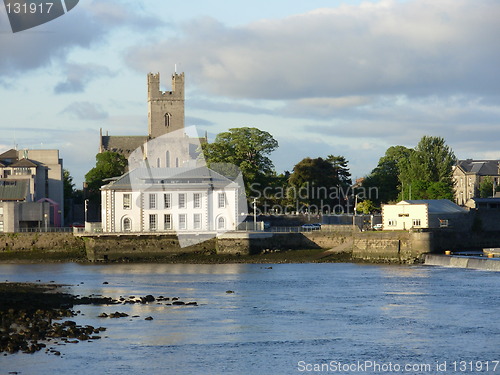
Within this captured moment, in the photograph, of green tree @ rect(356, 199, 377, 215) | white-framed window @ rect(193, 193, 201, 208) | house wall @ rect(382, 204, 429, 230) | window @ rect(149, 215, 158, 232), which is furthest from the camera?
green tree @ rect(356, 199, 377, 215)

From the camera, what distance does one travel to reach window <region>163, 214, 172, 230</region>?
9062 centimetres

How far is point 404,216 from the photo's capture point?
8531 cm

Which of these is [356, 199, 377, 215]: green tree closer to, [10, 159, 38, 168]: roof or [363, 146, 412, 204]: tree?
[363, 146, 412, 204]: tree

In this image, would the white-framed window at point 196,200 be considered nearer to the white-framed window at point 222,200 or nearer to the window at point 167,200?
the white-framed window at point 222,200

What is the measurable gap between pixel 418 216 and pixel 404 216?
4.93 ft

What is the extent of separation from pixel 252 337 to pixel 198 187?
1915 inches

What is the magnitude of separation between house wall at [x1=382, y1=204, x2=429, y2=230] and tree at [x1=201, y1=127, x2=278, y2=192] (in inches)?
1048

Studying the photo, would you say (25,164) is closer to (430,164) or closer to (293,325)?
(430,164)

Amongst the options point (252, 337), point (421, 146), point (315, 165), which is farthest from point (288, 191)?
point (252, 337)

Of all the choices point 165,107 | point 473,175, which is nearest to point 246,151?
point 165,107

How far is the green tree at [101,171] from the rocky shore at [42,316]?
59.0m

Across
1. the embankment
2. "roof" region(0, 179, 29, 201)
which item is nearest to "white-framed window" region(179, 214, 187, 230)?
the embankment

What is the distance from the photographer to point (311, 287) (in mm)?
62656

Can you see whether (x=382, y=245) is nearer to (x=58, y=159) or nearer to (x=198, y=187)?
(x=198, y=187)
